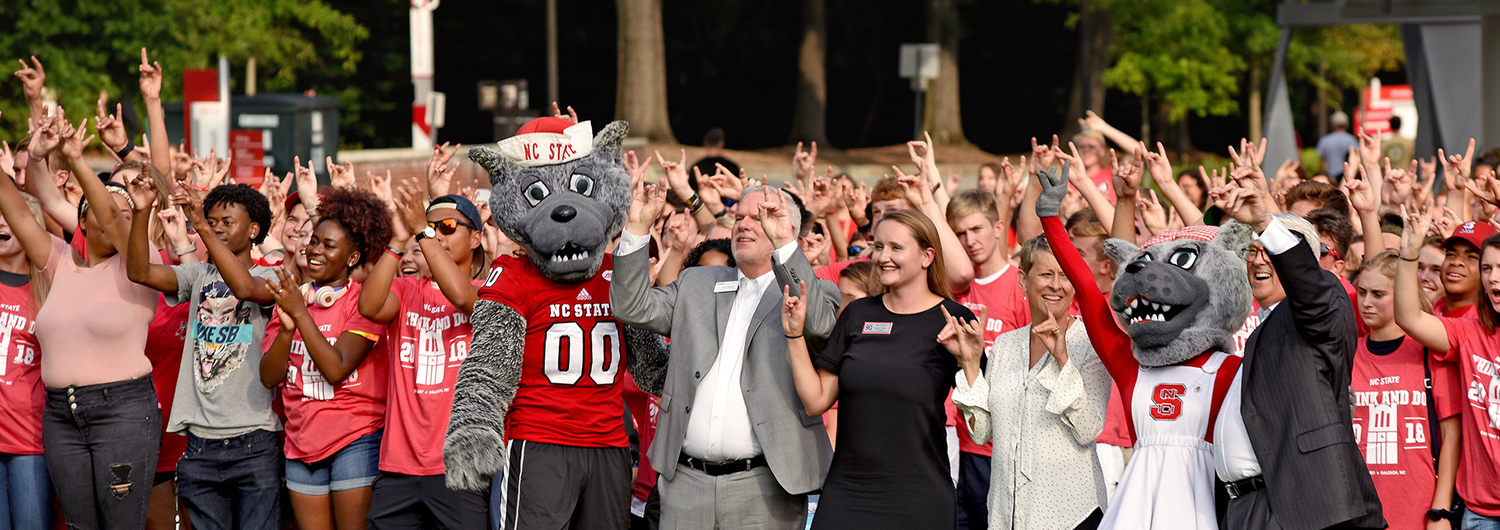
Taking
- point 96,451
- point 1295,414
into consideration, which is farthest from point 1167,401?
point 96,451

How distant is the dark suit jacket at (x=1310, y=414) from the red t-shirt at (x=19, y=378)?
191 inches

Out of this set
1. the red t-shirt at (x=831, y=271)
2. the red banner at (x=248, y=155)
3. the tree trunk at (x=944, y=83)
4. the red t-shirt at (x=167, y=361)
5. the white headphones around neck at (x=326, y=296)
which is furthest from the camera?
the tree trunk at (x=944, y=83)

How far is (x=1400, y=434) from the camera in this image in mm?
5207

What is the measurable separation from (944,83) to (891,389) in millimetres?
26322

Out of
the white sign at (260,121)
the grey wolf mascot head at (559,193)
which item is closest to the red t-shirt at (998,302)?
the grey wolf mascot head at (559,193)

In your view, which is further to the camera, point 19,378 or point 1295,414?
point 19,378

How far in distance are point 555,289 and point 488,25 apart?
26.5 m

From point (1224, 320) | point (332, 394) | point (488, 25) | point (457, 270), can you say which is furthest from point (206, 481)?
point (488, 25)

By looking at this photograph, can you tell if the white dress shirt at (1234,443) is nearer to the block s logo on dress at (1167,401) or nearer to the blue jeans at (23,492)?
the block s logo on dress at (1167,401)

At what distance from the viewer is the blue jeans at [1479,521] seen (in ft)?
16.5

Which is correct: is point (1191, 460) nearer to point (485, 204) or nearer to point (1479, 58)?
point (485, 204)

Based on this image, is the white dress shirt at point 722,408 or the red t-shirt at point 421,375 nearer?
the white dress shirt at point 722,408

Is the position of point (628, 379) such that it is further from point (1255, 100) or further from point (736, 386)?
point (1255, 100)

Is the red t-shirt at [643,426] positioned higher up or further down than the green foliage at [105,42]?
further down
